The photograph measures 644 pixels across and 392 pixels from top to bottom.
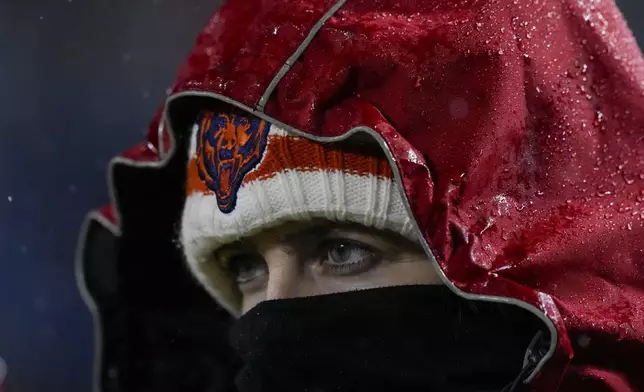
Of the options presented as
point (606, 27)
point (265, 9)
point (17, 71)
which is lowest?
point (606, 27)

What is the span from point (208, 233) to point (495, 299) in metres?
0.40

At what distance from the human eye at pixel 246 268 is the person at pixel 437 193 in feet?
0.32

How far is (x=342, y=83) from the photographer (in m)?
0.91

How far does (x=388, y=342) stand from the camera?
0.92 meters

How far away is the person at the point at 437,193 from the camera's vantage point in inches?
33.4

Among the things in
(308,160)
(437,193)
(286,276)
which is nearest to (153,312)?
(286,276)

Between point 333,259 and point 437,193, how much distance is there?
0.18m

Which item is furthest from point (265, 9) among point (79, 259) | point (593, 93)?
point (79, 259)

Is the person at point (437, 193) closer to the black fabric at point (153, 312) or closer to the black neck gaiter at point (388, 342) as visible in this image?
the black neck gaiter at point (388, 342)

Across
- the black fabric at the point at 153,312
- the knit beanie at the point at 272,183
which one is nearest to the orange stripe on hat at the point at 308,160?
the knit beanie at the point at 272,183

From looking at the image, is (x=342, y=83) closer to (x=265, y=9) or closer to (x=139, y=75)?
(x=265, y=9)

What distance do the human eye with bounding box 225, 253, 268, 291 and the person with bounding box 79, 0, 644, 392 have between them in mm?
97

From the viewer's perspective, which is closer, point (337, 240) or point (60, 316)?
point (337, 240)

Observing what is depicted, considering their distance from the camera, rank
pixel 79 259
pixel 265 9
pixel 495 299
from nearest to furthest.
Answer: pixel 495 299
pixel 265 9
pixel 79 259
